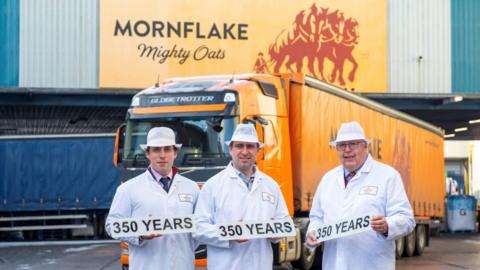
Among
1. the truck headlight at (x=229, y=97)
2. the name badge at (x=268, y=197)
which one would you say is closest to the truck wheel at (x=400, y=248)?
the truck headlight at (x=229, y=97)

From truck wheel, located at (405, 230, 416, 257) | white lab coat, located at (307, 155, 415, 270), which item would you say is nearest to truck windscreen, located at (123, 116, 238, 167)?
white lab coat, located at (307, 155, 415, 270)

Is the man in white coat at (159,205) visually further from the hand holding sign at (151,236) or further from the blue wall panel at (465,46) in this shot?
the blue wall panel at (465,46)

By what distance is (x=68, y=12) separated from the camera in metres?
28.6

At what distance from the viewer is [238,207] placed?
6695 mm

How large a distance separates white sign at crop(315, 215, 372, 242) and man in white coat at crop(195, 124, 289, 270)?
1.51 ft

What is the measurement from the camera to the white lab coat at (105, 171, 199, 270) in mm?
6629

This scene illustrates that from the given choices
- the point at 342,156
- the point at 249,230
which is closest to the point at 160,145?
the point at 249,230

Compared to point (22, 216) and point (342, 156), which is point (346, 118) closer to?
point (342, 156)

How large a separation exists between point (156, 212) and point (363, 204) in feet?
5.09

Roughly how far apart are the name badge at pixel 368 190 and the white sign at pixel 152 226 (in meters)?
1.28

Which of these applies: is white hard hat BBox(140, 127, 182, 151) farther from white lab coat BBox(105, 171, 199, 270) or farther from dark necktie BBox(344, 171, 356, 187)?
dark necktie BBox(344, 171, 356, 187)

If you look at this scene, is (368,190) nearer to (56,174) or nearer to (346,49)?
(56,174)

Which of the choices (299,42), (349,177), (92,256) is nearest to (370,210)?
(349,177)

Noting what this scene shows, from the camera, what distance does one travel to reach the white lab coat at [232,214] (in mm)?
6613
